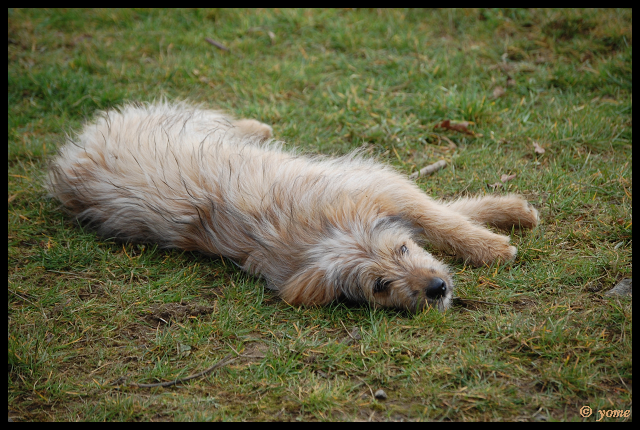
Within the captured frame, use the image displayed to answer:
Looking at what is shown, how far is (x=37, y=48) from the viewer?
747 centimetres

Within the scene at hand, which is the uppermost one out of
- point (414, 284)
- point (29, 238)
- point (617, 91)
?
point (617, 91)

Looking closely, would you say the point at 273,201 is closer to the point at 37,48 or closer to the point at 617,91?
the point at 617,91

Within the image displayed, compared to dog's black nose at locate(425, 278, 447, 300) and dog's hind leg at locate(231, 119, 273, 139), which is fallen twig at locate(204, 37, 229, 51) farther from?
dog's black nose at locate(425, 278, 447, 300)

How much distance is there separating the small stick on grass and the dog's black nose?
171 cm

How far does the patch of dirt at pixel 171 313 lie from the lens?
383 cm

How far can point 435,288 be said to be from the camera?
3504mm

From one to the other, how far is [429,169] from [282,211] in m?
1.71

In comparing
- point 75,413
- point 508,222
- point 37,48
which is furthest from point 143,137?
point 37,48

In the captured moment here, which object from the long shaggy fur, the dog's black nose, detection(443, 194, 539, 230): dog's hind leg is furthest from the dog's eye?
detection(443, 194, 539, 230): dog's hind leg

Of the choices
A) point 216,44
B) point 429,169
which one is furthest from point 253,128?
point 216,44

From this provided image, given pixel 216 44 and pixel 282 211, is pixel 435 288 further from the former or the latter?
pixel 216 44

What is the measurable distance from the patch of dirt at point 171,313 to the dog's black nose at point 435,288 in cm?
144

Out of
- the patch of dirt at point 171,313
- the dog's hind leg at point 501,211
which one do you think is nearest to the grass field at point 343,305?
the patch of dirt at point 171,313

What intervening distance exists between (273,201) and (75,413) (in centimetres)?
182
